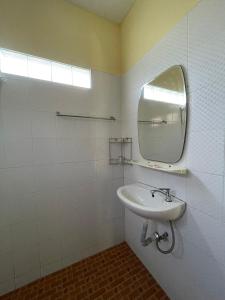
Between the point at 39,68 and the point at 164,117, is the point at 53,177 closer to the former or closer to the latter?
the point at 39,68

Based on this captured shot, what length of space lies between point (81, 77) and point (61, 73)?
21 centimetres

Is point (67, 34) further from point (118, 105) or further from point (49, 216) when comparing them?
point (49, 216)

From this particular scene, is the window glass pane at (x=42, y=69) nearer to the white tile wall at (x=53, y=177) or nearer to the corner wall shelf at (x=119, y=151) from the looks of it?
the white tile wall at (x=53, y=177)

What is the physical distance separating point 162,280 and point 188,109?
150 cm

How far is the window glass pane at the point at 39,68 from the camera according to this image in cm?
134

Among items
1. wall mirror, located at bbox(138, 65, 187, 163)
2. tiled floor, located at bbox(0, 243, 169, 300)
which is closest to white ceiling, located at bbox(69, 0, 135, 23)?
wall mirror, located at bbox(138, 65, 187, 163)

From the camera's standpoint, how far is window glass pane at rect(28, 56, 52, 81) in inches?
52.6

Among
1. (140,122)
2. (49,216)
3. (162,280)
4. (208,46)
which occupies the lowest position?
(162,280)

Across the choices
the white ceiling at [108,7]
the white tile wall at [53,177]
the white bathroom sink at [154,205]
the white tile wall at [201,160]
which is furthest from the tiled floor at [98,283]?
the white ceiling at [108,7]

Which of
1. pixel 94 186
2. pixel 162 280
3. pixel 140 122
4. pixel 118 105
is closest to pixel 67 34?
pixel 118 105

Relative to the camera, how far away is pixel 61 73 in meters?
1.48

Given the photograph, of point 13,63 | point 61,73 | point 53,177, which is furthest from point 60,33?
point 53,177

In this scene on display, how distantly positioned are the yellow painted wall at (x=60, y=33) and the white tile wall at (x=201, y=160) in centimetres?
72

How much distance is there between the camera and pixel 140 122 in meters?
1.48
